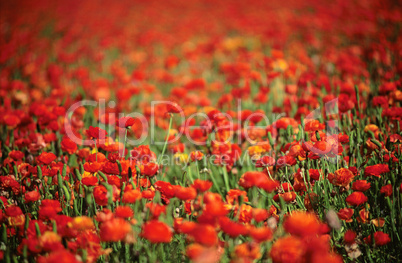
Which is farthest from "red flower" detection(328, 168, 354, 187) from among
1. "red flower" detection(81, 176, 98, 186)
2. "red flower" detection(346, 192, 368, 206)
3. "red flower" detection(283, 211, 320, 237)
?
"red flower" detection(81, 176, 98, 186)

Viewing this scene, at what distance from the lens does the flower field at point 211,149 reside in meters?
1.31

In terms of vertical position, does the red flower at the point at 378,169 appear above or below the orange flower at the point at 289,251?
above

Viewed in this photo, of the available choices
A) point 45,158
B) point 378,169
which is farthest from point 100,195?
point 378,169

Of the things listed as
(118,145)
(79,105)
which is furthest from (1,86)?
(118,145)

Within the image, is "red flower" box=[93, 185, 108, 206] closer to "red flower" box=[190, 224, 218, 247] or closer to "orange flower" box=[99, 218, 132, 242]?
"orange flower" box=[99, 218, 132, 242]

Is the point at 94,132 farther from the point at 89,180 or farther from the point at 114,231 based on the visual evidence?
the point at 114,231

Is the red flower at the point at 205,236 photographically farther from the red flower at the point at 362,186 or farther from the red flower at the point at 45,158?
the red flower at the point at 45,158

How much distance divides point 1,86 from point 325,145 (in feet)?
11.0

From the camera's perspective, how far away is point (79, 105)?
3.00 meters

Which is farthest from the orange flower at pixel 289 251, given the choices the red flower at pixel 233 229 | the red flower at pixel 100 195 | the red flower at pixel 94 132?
the red flower at pixel 94 132

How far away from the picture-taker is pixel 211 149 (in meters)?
2.28

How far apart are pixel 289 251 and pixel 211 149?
4.12ft

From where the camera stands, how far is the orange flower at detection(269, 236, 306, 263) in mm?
1063

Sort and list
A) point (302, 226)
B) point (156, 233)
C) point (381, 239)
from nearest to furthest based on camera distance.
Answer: point (302, 226), point (156, 233), point (381, 239)
